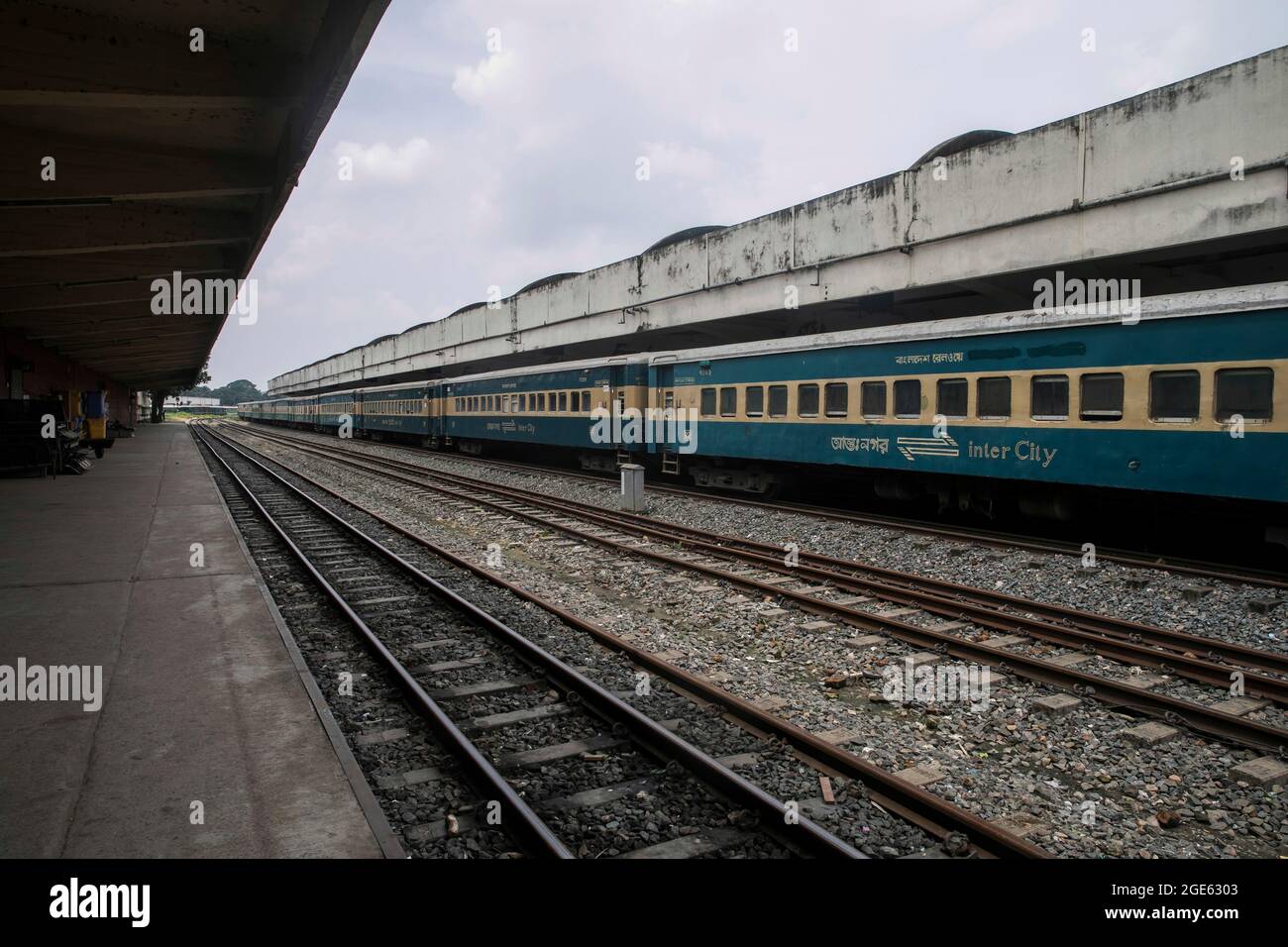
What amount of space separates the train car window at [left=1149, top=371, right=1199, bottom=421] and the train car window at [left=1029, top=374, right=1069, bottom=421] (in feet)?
3.74

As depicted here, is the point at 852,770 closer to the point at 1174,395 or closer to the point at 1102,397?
the point at 1174,395

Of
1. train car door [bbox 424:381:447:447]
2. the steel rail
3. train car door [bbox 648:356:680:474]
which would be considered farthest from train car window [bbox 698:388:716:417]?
train car door [bbox 424:381:447:447]

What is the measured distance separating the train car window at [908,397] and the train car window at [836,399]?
1.06 m

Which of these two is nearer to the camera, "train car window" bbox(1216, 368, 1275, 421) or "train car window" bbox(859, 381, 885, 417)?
"train car window" bbox(1216, 368, 1275, 421)

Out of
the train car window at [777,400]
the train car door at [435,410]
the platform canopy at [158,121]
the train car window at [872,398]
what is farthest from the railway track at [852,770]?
the train car door at [435,410]

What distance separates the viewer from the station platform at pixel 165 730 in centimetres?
372

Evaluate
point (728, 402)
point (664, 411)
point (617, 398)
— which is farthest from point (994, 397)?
point (617, 398)

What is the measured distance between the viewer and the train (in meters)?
9.31

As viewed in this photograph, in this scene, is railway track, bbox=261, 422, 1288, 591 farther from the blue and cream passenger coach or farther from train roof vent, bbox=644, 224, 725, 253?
train roof vent, bbox=644, 224, 725, 253

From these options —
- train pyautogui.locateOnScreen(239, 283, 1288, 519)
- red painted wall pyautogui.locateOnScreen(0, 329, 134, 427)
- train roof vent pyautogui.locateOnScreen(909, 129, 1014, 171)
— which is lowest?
train pyautogui.locateOnScreen(239, 283, 1288, 519)

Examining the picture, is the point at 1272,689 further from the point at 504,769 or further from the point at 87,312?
the point at 87,312

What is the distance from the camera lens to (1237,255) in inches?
577

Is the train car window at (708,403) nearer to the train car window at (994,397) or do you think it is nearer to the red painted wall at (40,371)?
the train car window at (994,397)
